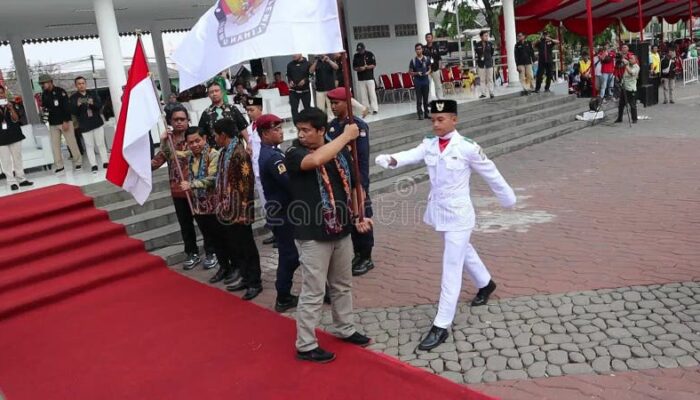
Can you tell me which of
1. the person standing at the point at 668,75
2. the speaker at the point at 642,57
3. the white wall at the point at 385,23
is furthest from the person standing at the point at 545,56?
the white wall at the point at 385,23

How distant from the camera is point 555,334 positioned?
4043 millimetres

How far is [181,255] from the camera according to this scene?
6.66 m

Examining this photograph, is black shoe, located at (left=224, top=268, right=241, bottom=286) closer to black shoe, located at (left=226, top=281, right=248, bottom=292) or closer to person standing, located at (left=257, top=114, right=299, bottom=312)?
black shoe, located at (left=226, top=281, right=248, bottom=292)

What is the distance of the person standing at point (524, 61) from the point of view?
16328 mm

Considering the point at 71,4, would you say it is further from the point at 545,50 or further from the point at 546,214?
the point at 545,50

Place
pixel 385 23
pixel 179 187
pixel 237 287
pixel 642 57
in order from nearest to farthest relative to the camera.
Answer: pixel 237 287
pixel 179 187
pixel 642 57
pixel 385 23

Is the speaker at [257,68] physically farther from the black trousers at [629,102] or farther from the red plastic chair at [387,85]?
the black trousers at [629,102]

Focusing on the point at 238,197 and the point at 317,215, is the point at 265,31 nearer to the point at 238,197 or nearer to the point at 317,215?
the point at 317,215

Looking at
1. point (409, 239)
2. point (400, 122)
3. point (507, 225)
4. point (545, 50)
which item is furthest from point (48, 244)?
point (545, 50)

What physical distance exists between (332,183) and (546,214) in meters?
4.00

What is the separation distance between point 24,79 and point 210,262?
508 inches

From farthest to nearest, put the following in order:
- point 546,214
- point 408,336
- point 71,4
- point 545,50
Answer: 1. point 545,50
2. point 71,4
3. point 546,214
4. point 408,336

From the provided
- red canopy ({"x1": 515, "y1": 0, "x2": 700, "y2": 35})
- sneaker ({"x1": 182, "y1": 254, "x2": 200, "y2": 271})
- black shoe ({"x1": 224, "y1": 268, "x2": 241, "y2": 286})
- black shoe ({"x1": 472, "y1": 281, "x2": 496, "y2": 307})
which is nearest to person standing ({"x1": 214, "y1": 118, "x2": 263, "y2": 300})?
black shoe ({"x1": 224, "y1": 268, "x2": 241, "y2": 286})

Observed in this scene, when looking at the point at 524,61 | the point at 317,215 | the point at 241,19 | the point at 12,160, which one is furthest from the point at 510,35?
the point at 317,215
